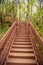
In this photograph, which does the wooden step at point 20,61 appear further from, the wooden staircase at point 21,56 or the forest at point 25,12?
the forest at point 25,12

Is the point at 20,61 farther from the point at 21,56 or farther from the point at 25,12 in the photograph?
the point at 25,12

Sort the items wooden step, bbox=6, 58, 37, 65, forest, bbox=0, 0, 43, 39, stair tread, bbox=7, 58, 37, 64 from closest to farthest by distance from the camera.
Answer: wooden step, bbox=6, 58, 37, 65
stair tread, bbox=7, 58, 37, 64
forest, bbox=0, 0, 43, 39

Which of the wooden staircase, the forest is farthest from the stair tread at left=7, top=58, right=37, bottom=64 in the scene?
the forest

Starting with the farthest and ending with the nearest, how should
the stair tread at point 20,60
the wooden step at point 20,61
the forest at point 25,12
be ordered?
1. the forest at point 25,12
2. the stair tread at point 20,60
3. the wooden step at point 20,61

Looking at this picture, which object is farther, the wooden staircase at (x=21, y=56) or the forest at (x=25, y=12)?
the forest at (x=25, y=12)

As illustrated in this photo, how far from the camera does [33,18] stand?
19.5 metres

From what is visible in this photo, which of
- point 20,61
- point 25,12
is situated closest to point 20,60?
point 20,61

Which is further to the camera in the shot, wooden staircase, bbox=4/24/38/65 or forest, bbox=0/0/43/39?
forest, bbox=0/0/43/39

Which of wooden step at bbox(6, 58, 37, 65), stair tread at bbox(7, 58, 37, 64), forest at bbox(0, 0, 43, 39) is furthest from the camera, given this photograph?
forest at bbox(0, 0, 43, 39)

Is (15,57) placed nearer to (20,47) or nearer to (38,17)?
(20,47)

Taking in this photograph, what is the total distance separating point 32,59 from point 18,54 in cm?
71

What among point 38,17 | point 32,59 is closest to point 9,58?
point 32,59

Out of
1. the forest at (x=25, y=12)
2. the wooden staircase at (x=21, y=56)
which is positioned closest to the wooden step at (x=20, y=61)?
the wooden staircase at (x=21, y=56)

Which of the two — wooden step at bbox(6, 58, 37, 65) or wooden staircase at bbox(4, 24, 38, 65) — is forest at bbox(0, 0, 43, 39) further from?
wooden step at bbox(6, 58, 37, 65)
